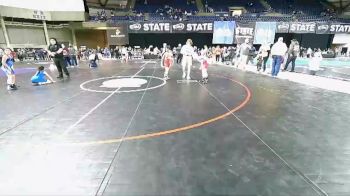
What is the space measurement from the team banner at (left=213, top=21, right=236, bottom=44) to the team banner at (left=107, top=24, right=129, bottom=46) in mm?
10574

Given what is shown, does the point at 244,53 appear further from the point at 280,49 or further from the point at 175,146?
the point at 175,146

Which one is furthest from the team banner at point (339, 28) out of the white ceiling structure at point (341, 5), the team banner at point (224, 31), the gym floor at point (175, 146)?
the gym floor at point (175, 146)

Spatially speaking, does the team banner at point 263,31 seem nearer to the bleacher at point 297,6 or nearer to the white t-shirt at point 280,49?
the bleacher at point 297,6

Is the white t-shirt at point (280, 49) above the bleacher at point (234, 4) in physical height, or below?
below

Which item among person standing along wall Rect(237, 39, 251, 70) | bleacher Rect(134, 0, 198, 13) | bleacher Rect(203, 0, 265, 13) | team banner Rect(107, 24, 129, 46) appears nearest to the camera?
person standing along wall Rect(237, 39, 251, 70)

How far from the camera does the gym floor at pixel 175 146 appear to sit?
115 inches

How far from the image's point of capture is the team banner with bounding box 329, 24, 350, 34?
27.4m

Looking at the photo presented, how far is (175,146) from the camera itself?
393 cm

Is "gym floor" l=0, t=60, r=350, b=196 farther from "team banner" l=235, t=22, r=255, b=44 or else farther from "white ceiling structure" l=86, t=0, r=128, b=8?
"white ceiling structure" l=86, t=0, r=128, b=8

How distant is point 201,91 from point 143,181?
19.0 feet

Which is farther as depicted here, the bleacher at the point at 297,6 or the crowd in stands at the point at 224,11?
the bleacher at the point at 297,6

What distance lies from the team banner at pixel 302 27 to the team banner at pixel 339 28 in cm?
241

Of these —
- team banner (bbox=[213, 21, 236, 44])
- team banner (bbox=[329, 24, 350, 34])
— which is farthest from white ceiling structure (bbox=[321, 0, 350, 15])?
team banner (bbox=[213, 21, 236, 44])

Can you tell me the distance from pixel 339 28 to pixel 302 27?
Result: 4.94 metres
